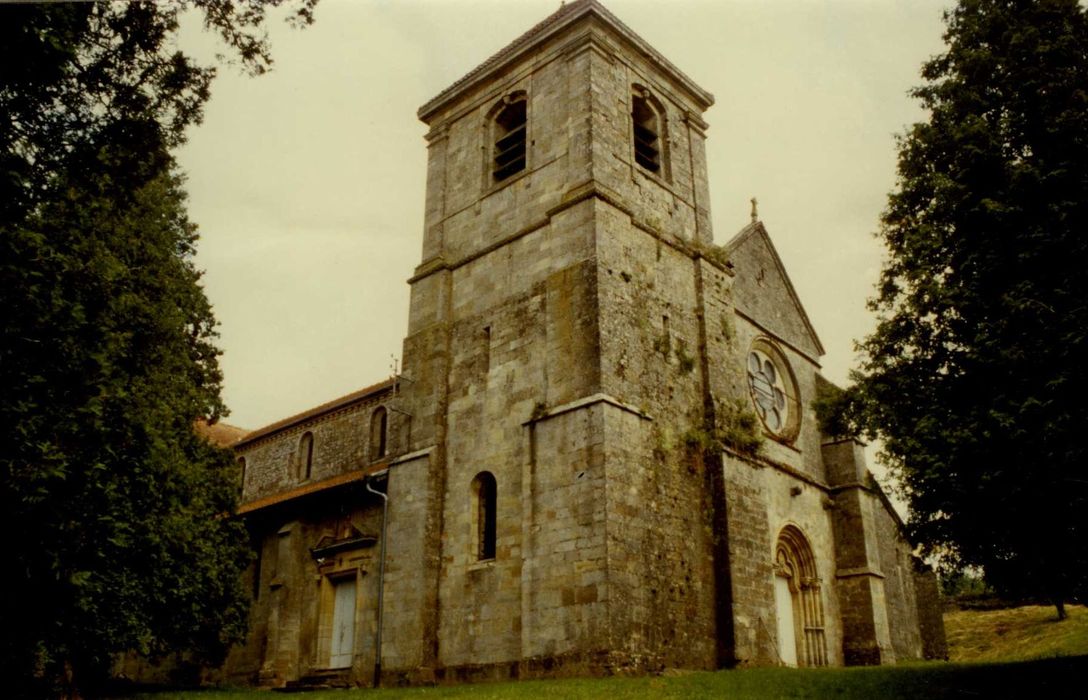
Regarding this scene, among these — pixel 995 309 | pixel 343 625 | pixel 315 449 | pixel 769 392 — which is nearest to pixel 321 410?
pixel 315 449

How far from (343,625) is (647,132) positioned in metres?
14.1

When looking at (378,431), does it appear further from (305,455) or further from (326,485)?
(305,455)

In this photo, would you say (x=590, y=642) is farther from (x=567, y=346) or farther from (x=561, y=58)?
(x=561, y=58)

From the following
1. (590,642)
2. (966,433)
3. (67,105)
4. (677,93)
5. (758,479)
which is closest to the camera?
(67,105)

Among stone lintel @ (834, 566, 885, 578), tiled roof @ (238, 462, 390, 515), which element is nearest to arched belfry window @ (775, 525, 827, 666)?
Result: stone lintel @ (834, 566, 885, 578)

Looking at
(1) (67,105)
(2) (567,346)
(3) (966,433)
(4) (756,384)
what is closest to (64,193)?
(1) (67,105)

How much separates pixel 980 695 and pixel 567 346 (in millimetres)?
9269

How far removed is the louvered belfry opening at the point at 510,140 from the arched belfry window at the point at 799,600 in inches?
426

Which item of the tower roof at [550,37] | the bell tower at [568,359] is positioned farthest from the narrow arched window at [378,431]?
the tower roof at [550,37]

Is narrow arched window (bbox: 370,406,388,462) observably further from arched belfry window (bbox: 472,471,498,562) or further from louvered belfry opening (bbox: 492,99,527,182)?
louvered belfry opening (bbox: 492,99,527,182)

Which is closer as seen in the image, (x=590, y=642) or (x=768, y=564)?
(x=590, y=642)

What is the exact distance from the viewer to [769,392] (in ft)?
76.0

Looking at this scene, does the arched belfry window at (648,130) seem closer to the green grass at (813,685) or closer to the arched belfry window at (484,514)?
the arched belfry window at (484,514)

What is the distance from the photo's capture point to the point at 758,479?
19484mm
